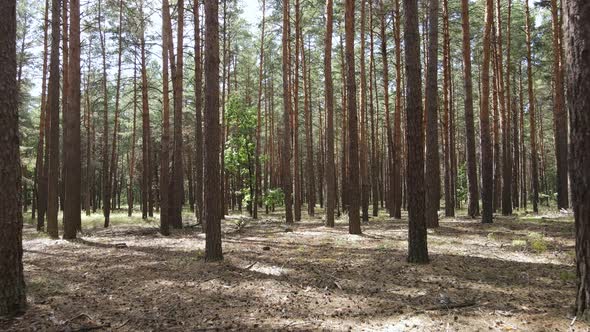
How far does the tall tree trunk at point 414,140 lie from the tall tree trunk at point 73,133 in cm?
1040

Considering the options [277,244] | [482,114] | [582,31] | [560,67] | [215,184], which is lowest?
[277,244]

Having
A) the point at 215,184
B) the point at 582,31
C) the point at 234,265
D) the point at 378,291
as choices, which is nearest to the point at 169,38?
the point at 215,184

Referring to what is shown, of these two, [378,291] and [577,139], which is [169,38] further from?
[577,139]

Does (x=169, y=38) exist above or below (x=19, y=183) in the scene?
above

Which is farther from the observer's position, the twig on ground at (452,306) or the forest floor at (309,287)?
the twig on ground at (452,306)

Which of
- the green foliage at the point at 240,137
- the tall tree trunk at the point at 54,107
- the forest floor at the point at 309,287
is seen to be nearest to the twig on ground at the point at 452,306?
the forest floor at the point at 309,287

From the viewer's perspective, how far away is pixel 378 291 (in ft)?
19.7

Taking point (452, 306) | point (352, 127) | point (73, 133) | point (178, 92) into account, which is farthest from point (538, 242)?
point (73, 133)

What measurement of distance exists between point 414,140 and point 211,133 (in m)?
4.25

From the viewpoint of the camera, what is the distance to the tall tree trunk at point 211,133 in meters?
8.15

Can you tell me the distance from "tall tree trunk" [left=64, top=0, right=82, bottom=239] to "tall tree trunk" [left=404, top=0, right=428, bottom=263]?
34.1ft

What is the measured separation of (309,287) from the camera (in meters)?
6.34

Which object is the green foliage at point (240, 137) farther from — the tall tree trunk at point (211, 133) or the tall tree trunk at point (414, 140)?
the tall tree trunk at point (414, 140)

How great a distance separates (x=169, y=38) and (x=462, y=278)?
1409cm
